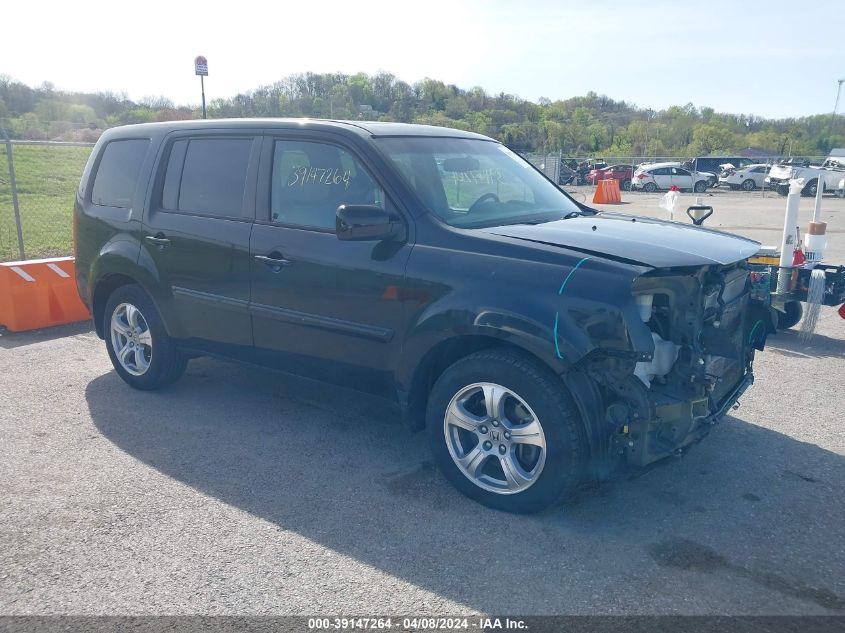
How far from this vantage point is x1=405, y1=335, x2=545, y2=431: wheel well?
Result: 3.88 metres

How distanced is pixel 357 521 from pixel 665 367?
1.71 metres

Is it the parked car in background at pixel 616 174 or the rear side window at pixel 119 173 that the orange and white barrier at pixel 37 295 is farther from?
the parked car in background at pixel 616 174

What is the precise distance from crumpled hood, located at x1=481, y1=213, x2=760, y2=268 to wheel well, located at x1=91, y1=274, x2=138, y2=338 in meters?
3.09

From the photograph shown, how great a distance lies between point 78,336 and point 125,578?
16.1 ft

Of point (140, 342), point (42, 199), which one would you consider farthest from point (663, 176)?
point (140, 342)

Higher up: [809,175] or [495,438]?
[809,175]

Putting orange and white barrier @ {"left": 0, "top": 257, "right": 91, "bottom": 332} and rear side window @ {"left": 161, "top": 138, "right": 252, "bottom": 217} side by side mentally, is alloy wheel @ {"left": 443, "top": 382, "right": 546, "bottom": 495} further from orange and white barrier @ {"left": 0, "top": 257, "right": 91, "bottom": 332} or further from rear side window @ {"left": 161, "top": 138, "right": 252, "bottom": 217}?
orange and white barrier @ {"left": 0, "top": 257, "right": 91, "bottom": 332}

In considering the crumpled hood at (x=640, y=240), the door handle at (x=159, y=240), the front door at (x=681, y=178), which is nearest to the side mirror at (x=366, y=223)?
the crumpled hood at (x=640, y=240)

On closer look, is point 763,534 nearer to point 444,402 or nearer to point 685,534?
point 685,534

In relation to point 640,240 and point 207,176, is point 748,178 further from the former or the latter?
point 207,176

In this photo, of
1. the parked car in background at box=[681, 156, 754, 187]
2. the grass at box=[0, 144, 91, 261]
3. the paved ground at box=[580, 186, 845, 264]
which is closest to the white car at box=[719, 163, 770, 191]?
the parked car in background at box=[681, 156, 754, 187]

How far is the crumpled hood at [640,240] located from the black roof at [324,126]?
3.37 ft

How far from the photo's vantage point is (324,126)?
4.47 m

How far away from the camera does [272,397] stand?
557 cm
